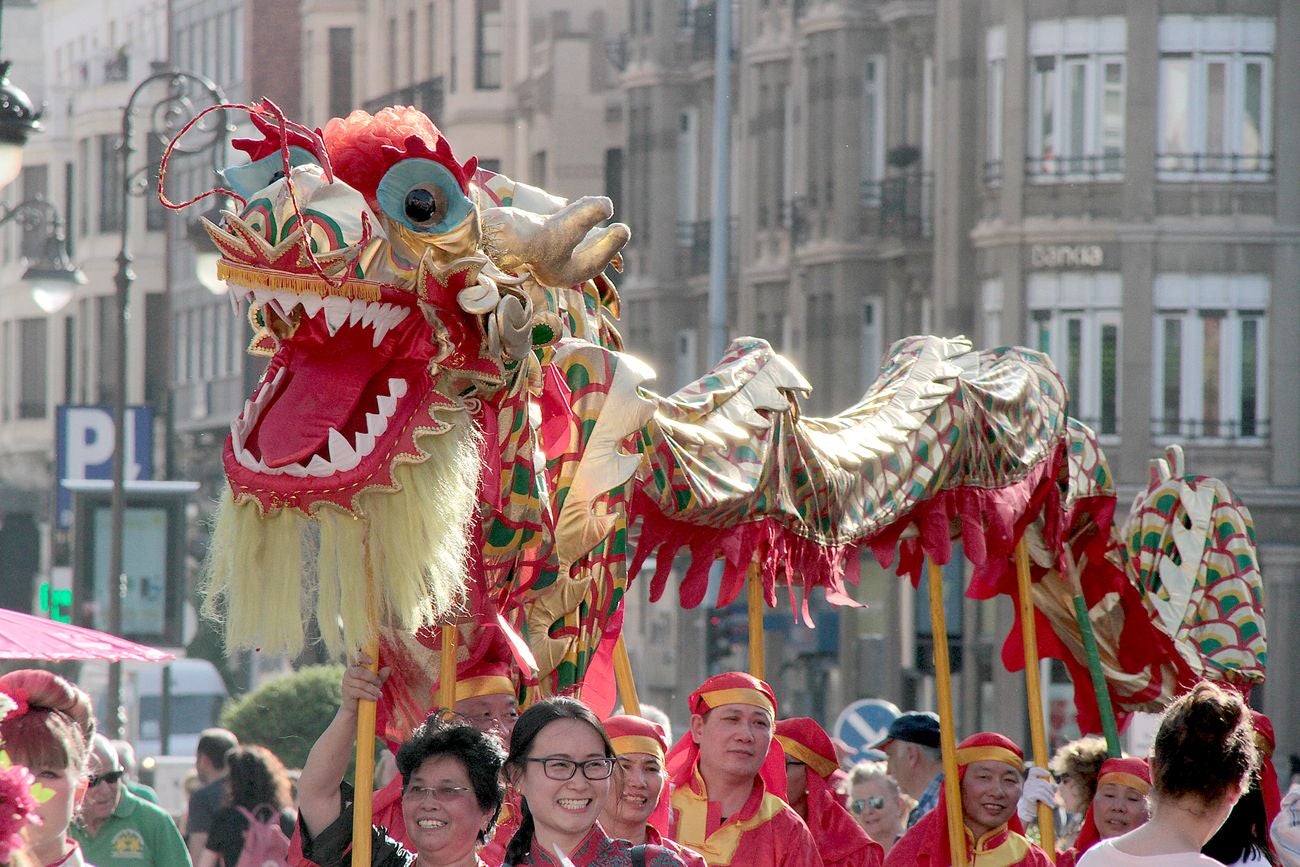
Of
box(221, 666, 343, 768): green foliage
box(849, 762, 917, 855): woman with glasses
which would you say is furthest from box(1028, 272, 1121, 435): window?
box(849, 762, 917, 855): woman with glasses

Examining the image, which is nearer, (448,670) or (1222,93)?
(448,670)

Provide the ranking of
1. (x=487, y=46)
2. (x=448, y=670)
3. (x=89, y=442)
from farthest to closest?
(x=487, y=46)
(x=89, y=442)
(x=448, y=670)

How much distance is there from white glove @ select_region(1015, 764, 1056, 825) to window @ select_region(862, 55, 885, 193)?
22.5 m

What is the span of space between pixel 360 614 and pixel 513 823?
35.1 inches

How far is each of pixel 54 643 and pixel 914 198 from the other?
24.8m

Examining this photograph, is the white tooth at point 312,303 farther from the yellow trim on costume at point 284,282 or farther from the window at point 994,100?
the window at point 994,100

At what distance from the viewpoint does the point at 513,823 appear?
6.64 metres

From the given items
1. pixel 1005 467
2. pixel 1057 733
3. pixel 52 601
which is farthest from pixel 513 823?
pixel 1057 733

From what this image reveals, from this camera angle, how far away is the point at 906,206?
1211 inches

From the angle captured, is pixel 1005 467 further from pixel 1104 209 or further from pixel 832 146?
pixel 832 146

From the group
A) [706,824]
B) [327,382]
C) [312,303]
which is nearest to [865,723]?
[706,824]

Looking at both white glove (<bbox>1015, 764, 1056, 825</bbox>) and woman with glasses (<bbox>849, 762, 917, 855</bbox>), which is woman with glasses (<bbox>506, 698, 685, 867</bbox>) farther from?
woman with glasses (<bbox>849, 762, 917, 855</bbox>)

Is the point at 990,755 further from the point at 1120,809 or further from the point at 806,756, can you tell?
the point at 806,756

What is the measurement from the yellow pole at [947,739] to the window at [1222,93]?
61.5 ft
